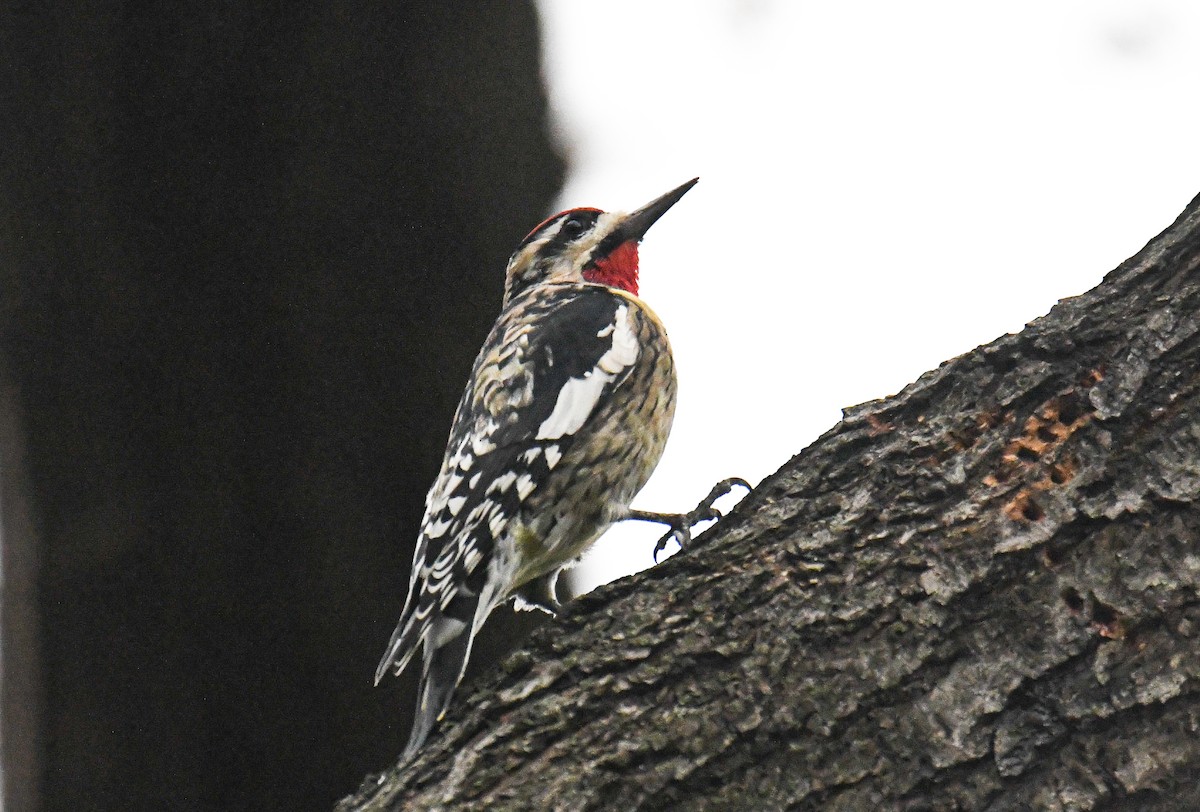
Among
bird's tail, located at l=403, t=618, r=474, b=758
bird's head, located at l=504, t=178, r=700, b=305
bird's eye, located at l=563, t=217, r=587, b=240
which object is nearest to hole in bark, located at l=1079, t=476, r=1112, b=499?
bird's tail, located at l=403, t=618, r=474, b=758

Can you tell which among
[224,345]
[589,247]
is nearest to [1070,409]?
[224,345]

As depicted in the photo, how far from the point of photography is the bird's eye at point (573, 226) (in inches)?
173

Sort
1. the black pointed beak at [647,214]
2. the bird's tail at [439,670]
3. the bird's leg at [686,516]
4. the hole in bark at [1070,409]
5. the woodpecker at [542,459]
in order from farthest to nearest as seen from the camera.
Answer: the black pointed beak at [647,214] → the bird's leg at [686,516] → the woodpecker at [542,459] → the bird's tail at [439,670] → the hole in bark at [1070,409]

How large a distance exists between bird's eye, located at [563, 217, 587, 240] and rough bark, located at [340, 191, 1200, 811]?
242cm

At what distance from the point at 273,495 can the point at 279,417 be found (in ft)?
0.45

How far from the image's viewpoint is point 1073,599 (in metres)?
1.79

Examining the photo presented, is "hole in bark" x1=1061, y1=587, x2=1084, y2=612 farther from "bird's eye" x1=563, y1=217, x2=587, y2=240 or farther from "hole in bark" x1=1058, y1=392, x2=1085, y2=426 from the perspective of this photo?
"bird's eye" x1=563, y1=217, x2=587, y2=240

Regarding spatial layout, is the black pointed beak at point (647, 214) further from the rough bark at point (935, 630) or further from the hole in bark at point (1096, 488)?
the hole in bark at point (1096, 488)

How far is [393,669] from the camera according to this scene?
2402 millimetres

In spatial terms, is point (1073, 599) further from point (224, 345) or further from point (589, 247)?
point (589, 247)

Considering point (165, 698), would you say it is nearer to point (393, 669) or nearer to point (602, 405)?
point (393, 669)

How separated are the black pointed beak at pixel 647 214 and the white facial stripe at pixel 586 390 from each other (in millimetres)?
744

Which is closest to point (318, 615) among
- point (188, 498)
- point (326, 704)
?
point (326, 704)

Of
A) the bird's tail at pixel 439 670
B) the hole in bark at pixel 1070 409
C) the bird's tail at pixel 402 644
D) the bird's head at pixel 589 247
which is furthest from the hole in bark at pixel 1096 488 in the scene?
the bird's head at pixel 589 247
